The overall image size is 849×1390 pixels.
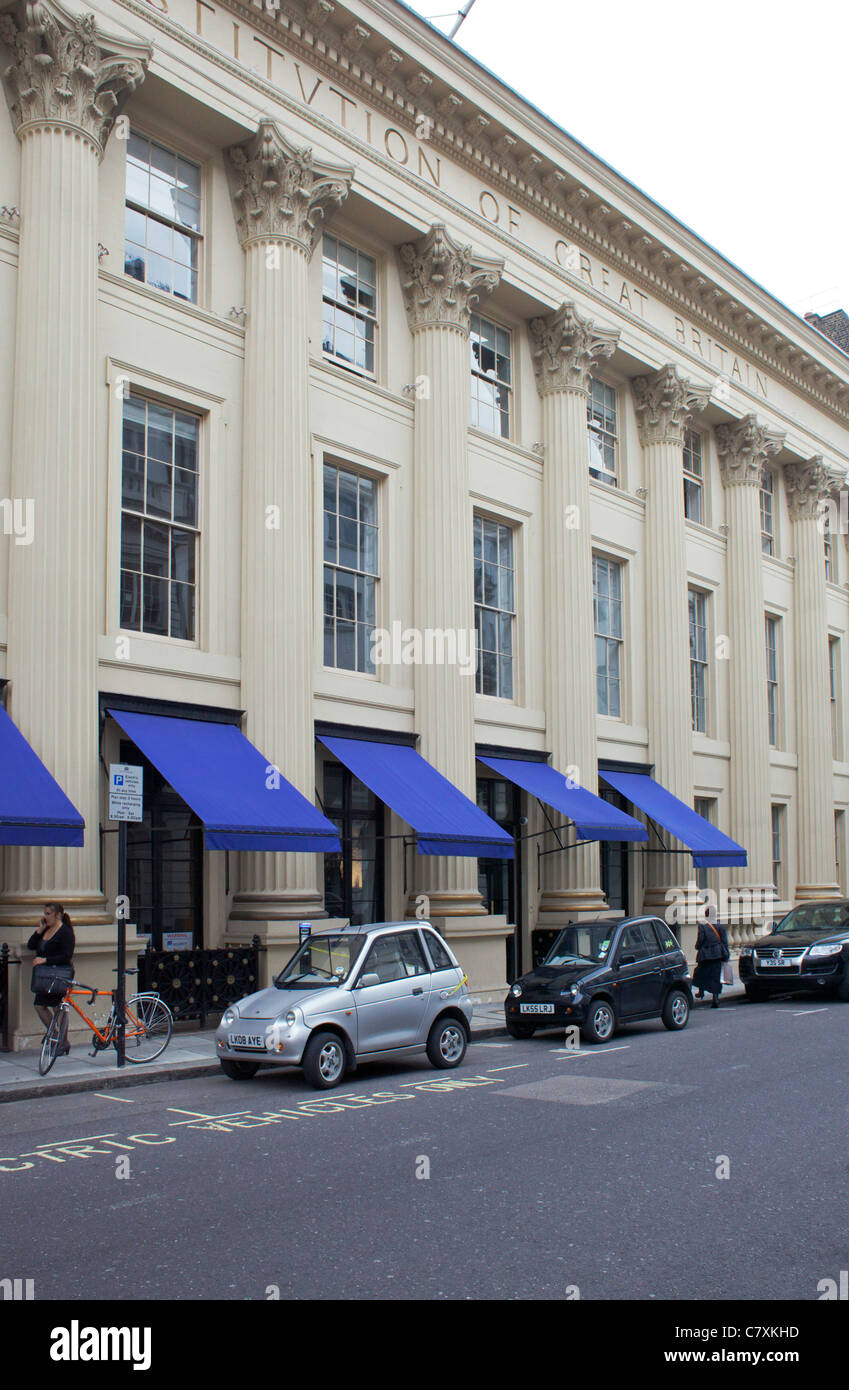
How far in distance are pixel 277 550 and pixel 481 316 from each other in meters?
8.13

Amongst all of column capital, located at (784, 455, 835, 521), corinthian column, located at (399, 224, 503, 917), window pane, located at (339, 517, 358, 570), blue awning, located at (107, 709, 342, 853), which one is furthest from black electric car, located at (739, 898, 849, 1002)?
column capital, located at (784, 455, 835, 521)

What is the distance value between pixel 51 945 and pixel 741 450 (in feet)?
72.2

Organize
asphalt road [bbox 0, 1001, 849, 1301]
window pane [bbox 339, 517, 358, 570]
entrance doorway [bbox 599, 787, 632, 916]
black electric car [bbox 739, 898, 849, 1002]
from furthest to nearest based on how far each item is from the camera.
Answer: entrance doorway [bbox 599, 787, 632, 916]
black electric car [bbox 739, 898, 849, 1002]
window pane [bbox 339, 517, 358, 570]
asphalt road [bbox 0, 1001, 849, 1301]

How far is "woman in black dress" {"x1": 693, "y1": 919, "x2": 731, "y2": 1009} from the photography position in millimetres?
19922

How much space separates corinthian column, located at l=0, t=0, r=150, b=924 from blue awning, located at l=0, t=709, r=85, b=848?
1.91ft

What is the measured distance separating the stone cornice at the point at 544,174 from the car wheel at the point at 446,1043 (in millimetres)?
13715

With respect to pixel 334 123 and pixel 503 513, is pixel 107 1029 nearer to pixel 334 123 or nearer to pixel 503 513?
pixel 503 513

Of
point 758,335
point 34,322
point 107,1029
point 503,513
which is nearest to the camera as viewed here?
point 107,1029

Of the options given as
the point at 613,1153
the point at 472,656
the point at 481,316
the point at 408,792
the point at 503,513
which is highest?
the point at 481,316

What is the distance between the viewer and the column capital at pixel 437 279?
2091cm

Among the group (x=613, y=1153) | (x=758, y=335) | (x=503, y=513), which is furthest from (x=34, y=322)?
(x=758, y=335)

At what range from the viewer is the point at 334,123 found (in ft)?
63.6

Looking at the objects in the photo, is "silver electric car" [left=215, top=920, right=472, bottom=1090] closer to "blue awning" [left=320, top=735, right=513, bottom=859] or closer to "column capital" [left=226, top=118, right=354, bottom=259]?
"blue awning" [left=320, top=735, right=513, bottom=859]

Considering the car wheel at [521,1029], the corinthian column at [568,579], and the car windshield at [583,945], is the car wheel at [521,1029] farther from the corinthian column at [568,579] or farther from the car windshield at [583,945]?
the corinthian column at [568,579]
